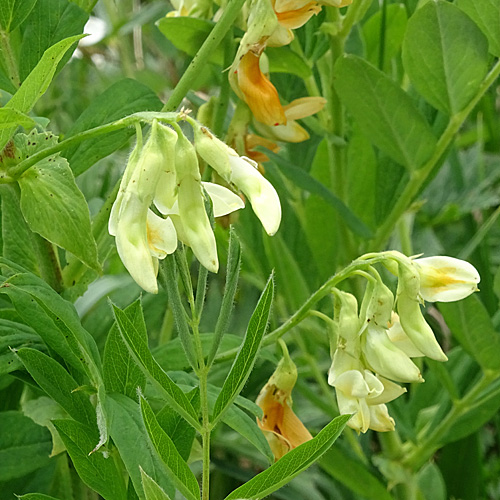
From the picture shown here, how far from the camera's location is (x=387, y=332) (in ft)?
1.46

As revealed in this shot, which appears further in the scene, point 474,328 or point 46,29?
point 474,328

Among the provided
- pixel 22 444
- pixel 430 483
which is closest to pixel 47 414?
pixel 22 444

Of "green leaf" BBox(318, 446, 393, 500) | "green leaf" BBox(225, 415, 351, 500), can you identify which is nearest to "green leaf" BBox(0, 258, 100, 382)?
"green leaf" BBox(225, 415, 351, 500)

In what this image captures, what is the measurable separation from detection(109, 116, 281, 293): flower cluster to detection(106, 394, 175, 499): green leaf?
92mm

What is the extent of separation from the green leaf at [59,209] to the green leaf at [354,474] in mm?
344

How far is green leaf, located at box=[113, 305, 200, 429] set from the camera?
1.08 ft

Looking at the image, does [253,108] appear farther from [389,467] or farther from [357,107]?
[389,467]

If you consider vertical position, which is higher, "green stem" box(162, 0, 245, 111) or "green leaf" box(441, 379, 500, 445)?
"green stem" box(162, 0, 245, 111)

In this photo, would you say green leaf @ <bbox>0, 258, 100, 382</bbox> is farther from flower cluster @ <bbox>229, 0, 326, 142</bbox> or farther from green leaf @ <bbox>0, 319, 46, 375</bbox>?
flower cluster @ <bbox>229, 0, 326, 142</bbox>

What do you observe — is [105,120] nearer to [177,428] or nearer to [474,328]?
[177,428]

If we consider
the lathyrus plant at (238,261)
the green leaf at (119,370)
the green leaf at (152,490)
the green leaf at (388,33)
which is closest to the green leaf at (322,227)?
the lathyrus plant at (238,261)

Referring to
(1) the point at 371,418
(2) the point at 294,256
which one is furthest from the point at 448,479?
(1) the point at 371,418

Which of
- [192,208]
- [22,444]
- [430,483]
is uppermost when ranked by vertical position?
[192,208]

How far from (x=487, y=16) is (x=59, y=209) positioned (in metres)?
0.35
